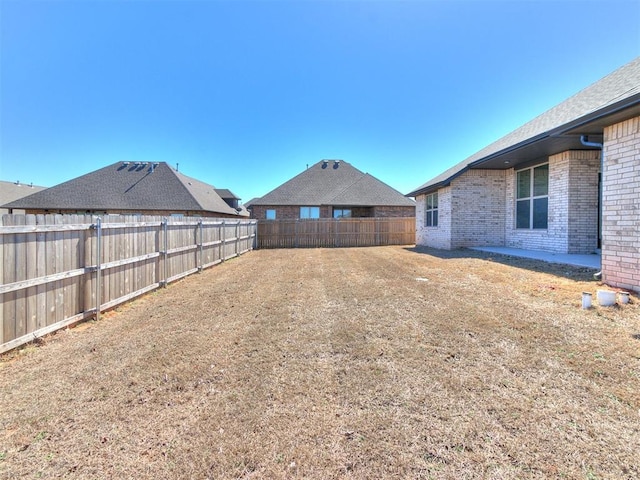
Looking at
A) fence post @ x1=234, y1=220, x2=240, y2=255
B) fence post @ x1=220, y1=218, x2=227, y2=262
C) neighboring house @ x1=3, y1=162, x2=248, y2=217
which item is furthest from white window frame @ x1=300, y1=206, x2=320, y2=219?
fence post @ x1=220, y1=218, x2=227, y2=262

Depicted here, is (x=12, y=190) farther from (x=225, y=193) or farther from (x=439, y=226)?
(x=439, y=226)

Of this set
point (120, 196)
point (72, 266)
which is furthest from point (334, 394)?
point (120, 196)

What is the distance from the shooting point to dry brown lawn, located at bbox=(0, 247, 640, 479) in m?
1.70

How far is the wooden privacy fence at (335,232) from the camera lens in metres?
18.1

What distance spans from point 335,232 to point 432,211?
20.4 ft

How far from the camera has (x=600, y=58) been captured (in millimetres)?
10250

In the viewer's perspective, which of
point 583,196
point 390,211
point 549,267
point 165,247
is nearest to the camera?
point 165,247

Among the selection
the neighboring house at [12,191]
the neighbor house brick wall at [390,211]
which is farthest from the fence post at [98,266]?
the neighboring house at [12,191]

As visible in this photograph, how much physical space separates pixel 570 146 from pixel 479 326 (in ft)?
27.3

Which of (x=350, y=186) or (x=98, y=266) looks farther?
(x=350, y=186)

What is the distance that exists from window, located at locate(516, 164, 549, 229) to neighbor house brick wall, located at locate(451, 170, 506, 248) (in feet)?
2.89

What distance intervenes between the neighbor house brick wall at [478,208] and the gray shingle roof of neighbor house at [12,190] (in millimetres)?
37313

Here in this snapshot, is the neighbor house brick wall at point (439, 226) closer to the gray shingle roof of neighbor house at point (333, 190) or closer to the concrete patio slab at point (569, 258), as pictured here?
the concrete patio slab at point (569, 258)

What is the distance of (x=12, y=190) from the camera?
2775 cm
